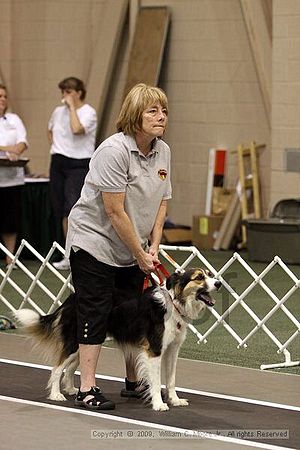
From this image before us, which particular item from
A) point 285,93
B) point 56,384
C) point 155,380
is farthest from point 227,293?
point 285,93

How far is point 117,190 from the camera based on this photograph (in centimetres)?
473

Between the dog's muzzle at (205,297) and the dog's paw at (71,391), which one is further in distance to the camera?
the dog's paw at (71,391)

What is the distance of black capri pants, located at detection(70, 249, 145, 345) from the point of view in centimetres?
485

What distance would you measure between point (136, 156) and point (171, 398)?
99 centimetres

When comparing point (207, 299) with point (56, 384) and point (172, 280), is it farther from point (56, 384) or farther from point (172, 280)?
point (56, 384)

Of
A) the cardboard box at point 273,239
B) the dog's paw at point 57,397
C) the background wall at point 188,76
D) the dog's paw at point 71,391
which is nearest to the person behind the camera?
the dog's paw at point 57,397

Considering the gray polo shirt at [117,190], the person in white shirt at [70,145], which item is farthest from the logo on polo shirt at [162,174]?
the person in white shirt at [70,145]

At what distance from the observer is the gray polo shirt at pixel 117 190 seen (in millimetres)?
4758

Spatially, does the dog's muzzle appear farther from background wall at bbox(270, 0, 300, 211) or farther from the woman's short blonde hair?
background wall at bbox(270, 0, 300, 211)

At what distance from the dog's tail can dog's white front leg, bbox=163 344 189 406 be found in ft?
1.28

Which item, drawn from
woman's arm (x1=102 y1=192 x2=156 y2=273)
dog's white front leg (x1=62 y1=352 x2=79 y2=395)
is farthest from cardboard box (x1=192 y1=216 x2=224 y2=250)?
woman's arm (x1=102 y1=192 x2=156 y2=273)

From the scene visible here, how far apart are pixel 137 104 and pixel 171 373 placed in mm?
1097

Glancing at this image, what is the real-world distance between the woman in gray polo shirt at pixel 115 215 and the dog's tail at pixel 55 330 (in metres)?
0.14

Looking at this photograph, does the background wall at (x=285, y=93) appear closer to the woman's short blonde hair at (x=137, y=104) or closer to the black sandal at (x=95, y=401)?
the woman's short blonde hair at (x=137, y=104)
